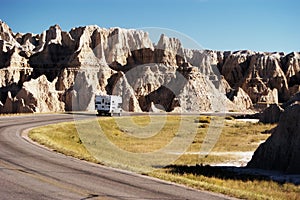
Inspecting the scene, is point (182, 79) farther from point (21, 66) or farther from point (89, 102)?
point (21, 66)

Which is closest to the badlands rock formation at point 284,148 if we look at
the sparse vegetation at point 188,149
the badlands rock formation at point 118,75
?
the sparse vegetation at point 188,149

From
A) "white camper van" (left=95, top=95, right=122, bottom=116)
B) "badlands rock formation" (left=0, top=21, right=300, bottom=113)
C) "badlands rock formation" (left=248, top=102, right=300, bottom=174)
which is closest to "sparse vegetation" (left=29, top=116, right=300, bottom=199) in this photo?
"badlands rock formation" (left=248, top=102, right=300, bottom=174)

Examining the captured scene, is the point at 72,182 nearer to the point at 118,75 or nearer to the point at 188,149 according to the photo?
the point at 188,149

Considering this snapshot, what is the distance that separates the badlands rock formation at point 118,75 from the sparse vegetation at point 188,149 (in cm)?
3214

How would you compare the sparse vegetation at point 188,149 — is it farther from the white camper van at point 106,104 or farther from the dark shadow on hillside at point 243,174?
the white camper van at point 106,104

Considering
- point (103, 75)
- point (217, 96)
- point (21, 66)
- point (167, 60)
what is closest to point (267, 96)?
point (217, 96)

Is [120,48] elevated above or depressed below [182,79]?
above

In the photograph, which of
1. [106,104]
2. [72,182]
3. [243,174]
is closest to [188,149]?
[243,174]

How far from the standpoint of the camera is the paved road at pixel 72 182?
1191cm

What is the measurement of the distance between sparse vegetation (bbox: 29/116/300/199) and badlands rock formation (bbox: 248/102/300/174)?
2.48 metres

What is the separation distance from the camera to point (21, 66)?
371ft

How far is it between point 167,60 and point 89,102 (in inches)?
1754

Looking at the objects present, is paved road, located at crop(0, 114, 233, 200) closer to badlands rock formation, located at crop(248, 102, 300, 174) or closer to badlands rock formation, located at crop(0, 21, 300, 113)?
badlands rock formation, located at crop(248, 102, 300, 174)

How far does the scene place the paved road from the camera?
39.1ft
